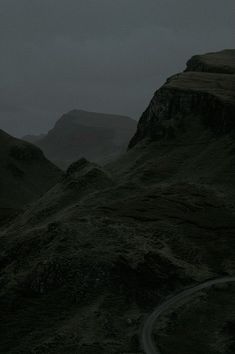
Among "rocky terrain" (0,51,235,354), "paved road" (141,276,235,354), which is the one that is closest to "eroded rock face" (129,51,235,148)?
"rocky terrain" (0,51,235,354)

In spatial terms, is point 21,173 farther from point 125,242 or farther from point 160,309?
point 160,309

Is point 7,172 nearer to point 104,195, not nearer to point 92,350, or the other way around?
point 104,195

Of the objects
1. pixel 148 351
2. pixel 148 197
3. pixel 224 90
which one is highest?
pixel 224 90

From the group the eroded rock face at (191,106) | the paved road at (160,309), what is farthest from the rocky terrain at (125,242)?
the paved road at (160,309)

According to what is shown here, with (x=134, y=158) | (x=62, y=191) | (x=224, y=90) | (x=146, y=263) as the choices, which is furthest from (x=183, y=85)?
(x=146, y=263)

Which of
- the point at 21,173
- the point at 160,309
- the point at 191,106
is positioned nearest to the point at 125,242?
the point at 160,309

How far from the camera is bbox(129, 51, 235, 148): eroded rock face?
8788 centimetres

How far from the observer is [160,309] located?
160ft

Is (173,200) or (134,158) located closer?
(173,200)

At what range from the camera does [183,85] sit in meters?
99.3

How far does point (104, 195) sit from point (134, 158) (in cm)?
2112

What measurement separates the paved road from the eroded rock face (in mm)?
34853

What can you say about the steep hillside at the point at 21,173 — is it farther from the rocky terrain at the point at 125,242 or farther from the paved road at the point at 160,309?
the paved road at the point at 160,309

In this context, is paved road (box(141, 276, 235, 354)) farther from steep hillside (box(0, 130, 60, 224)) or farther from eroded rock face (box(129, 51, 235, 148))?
steep hillside (box(0, 130, 60, 224))
